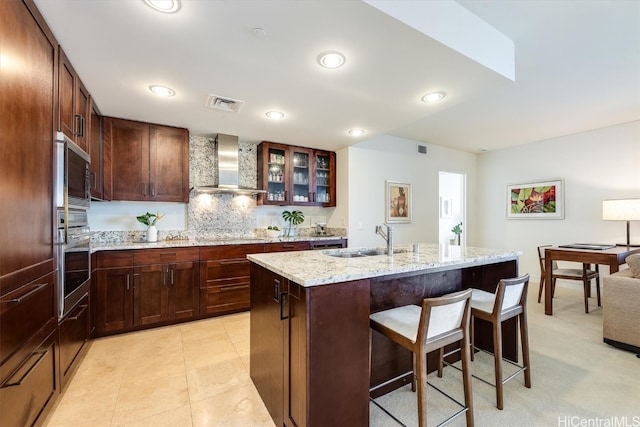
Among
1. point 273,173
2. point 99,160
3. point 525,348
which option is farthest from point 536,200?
point 99,160

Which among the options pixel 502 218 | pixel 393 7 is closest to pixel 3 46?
pixel 393 7

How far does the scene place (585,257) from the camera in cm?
321

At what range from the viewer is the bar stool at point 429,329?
1.35 meters

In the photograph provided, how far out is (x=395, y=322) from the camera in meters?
1.56

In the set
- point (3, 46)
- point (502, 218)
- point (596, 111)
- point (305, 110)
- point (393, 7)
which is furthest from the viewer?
point (502, 218)

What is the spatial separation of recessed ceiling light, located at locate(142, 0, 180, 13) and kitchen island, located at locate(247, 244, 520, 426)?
4.81 ft

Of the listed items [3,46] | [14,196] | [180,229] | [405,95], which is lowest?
[180,229]

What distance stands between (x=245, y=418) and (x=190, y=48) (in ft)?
7.70

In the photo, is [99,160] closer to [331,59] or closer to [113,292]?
[113,292]

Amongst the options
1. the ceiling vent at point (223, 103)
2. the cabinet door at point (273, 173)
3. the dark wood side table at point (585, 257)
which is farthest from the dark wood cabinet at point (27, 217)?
the dark wood side table at point (585, 257)

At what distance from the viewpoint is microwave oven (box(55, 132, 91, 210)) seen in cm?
175

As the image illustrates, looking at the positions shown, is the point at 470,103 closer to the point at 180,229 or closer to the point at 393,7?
the point at 393,7

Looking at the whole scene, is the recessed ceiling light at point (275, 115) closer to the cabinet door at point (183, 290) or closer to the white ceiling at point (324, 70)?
the white ceiling at point (324, 70)

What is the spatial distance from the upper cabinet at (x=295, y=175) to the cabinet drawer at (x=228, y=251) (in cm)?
79
